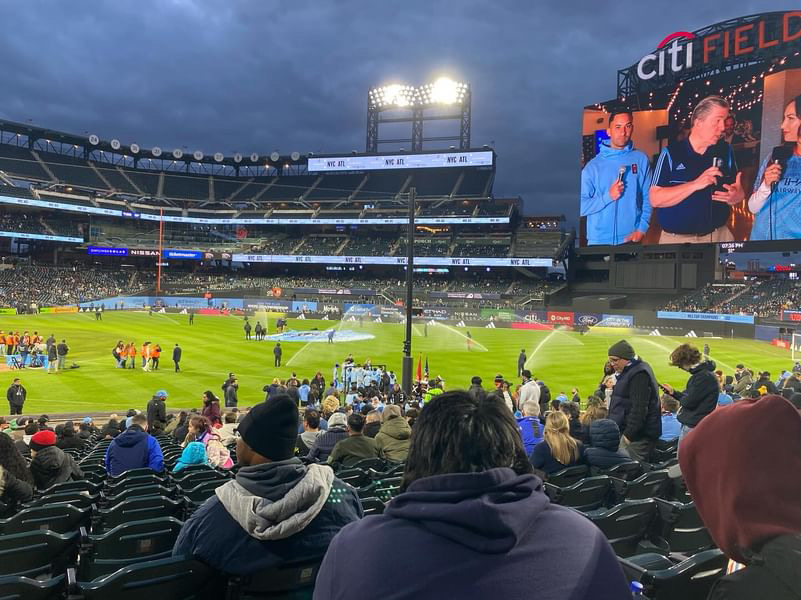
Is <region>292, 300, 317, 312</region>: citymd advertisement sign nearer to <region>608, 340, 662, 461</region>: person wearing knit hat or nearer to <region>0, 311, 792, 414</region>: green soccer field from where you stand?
<region>0, 311, 792, 414</region>: green soccer field

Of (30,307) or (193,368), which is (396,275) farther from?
(193,368)

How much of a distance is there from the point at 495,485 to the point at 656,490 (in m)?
5.77

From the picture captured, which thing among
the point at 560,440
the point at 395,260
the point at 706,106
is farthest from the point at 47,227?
the point at 560,440

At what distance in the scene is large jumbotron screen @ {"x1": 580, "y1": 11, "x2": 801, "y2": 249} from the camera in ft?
179

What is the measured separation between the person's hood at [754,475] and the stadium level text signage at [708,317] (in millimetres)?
→ 54179

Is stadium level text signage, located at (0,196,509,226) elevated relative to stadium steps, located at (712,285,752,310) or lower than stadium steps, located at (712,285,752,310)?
elevated

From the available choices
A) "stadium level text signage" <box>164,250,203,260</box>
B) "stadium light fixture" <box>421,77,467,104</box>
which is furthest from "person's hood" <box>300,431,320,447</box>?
"stadium level text signage" <box>164,250,203,260</box>

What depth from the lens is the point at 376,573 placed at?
1.56m

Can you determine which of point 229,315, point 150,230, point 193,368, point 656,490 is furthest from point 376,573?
point 150,230

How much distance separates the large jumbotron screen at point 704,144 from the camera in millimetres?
54688

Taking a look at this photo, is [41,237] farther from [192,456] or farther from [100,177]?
[192,456]

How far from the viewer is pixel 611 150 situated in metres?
65.4

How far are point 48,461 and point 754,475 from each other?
26.7 ft

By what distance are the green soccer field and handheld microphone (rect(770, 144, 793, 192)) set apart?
21.9 m
